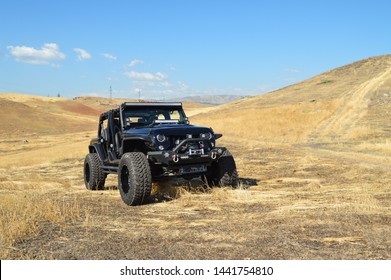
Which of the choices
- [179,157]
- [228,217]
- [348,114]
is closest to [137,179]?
[179,157]

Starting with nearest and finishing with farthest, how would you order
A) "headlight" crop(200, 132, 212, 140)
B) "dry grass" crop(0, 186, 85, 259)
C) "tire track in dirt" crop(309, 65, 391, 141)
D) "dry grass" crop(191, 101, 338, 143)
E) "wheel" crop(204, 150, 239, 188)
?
"dry grass" crop(0, 186, 85, 259) < "headlight" crop(200, 132, 212, 140) < "wheel" crop(204, 150, 239, 188) < "tire track in dirt" crop(309, 65, 391, 141) < "dry grass" crop(191, 101, 338, 143)

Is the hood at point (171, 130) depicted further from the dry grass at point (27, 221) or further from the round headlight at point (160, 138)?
the dry grass at point (27, 221)

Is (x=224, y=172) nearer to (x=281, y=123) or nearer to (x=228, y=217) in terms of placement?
(x=228, y=217)

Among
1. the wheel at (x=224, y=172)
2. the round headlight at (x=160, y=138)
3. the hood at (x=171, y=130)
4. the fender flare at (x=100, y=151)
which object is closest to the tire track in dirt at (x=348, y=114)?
the wheel at (x=224, y=172)

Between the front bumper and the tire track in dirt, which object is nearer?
the front bumper

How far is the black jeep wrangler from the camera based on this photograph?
808cm

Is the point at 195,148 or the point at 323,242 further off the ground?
the point at 195,148

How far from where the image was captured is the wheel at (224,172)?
9.39 metres

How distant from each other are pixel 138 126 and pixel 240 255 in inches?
225

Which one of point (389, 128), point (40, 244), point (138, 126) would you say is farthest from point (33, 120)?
point (40, 244)

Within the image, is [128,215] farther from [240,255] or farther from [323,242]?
[323,242]

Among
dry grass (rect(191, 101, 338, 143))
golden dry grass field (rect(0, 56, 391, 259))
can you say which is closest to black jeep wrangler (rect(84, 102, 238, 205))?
golden dry grass field (rect(0, 56, 391, 259))

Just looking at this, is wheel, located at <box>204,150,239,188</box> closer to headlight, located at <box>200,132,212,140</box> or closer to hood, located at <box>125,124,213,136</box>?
headlight, located at <box>200,132,212,140</box>
